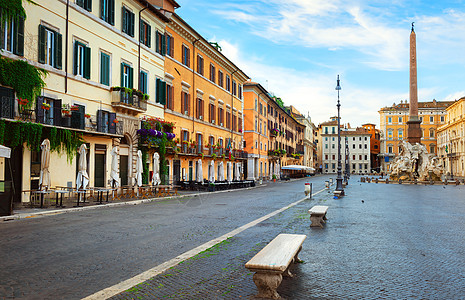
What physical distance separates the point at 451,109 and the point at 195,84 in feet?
267

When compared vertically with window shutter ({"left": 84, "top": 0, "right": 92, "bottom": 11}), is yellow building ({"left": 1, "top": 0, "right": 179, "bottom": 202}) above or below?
below

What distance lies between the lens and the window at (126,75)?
971 inches

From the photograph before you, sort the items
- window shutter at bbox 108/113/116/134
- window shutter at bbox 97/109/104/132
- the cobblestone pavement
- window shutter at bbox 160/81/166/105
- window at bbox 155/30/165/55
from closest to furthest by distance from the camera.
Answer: the cobblestone pavement
window shutter at bbox 97/109/104/132
window shutter at bbox 108/113/116/134
window at bbox 155/30/165/55
window shutter at bbox 160/81/166/105

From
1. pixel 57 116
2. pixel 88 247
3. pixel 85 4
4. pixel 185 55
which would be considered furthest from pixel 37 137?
pixel 185 55

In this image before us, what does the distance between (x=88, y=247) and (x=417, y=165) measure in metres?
49.6

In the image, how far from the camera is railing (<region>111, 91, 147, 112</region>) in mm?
23359

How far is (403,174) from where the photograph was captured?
50375 mm

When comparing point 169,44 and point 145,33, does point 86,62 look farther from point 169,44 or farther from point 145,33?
point 169,44

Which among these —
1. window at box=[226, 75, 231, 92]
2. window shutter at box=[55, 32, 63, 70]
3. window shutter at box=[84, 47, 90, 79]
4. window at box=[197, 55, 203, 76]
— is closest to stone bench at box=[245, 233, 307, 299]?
window shutter at box=[55, 32, 63, 70]

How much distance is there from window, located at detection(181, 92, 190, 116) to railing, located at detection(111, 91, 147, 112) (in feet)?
25.7

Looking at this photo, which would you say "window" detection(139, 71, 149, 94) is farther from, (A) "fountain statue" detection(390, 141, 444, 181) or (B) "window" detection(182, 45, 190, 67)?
(A) "fountain statue" detection(390, 141, 444, 181)

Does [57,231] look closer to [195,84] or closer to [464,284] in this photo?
[464,284]

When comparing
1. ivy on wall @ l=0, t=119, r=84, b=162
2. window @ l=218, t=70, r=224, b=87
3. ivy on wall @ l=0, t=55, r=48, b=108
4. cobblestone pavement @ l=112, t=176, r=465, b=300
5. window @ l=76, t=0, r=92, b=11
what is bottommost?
cobblestone pavement @ l=112, t=176, r=465, b=300

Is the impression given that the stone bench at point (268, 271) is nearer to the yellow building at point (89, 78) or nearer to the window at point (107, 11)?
the yellow building at point (89, 78)
